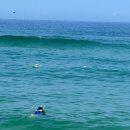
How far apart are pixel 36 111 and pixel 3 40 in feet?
138

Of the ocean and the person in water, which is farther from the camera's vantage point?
the person in water

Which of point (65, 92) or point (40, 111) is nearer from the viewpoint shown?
point (40, 111)

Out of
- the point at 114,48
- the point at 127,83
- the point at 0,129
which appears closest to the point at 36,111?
the point at 0,129

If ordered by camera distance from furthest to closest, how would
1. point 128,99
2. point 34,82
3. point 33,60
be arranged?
point 33,60 → point 34,82 → point 128,99

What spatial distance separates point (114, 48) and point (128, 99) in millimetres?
32592

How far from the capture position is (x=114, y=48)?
5625 cm

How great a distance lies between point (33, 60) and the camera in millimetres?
40906

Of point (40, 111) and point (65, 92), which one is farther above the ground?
point (65, 92)

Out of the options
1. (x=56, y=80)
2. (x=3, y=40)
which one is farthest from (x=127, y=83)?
(x=3, y=40)

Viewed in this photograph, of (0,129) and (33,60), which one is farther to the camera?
(33,60)

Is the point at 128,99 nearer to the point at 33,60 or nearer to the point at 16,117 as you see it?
the point at 16,117

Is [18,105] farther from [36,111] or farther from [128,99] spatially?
[128,99]

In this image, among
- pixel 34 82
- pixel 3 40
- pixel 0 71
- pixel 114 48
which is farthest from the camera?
pixel 3 40

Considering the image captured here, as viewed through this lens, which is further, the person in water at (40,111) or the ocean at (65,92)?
the person in water at (40,111)
